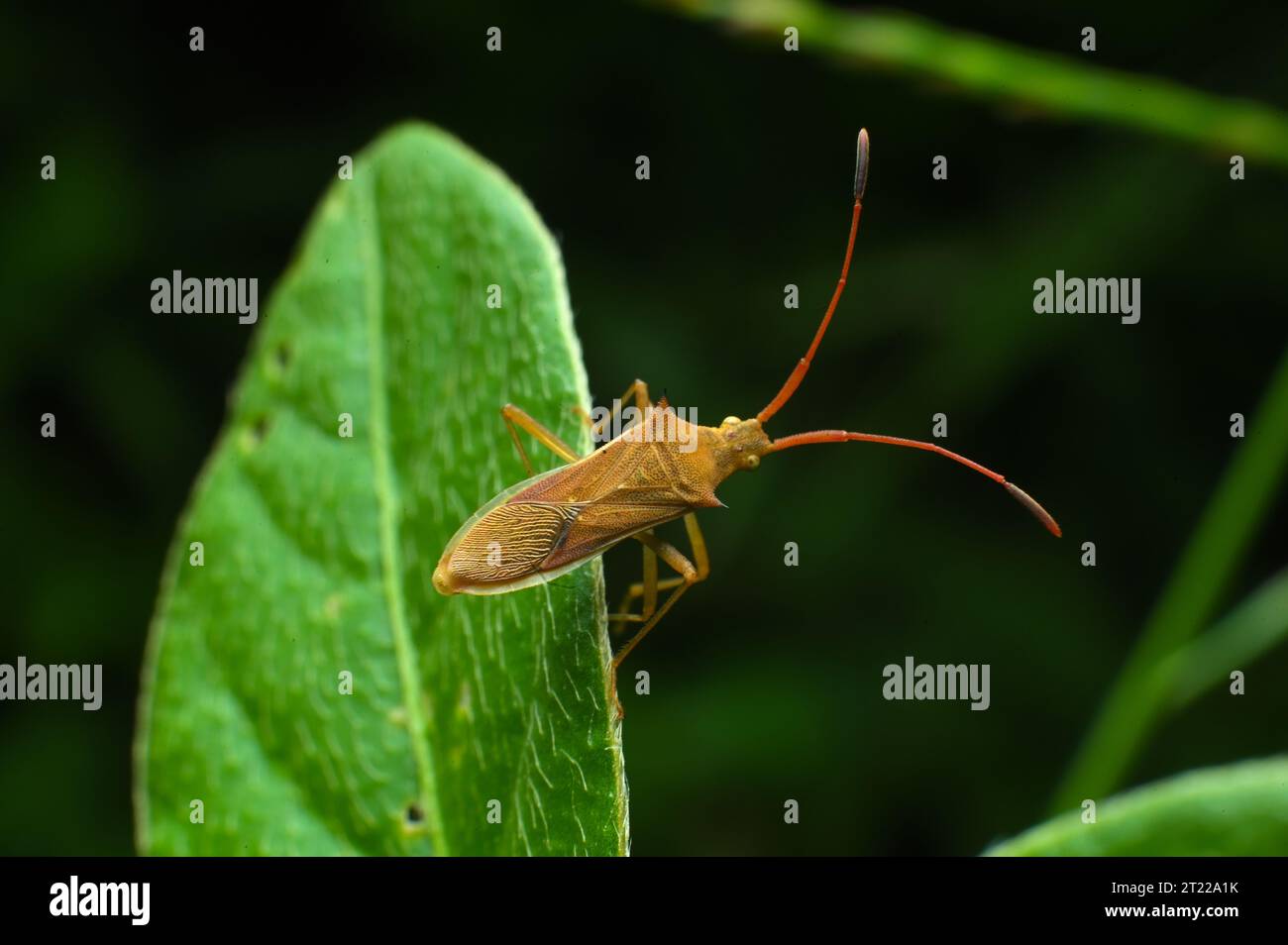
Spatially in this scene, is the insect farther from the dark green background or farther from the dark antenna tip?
the dark green background

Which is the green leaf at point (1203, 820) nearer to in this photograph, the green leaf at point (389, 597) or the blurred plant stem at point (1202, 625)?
the green leaf at point (389, 597)

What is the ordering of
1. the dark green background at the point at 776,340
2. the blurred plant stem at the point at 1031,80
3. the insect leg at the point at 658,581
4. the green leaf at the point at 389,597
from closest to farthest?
the green leaf at the point at 389,597 < the insect leg at the point at 658,581 < the blurred plant stem at the point at 1031,80 < the dark green background at the point at 776,340

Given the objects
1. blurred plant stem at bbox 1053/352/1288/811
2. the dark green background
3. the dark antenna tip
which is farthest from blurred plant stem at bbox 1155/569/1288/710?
the dark antenna tip

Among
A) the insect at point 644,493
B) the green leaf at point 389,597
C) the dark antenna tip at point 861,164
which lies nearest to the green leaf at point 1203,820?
the green leaf at point 389,597

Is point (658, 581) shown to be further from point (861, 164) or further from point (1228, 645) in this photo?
point (1228, 645)

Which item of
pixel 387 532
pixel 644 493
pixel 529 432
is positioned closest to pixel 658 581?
pixel 644 493

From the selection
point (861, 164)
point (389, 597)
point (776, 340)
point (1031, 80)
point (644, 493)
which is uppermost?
point (1031, 80)

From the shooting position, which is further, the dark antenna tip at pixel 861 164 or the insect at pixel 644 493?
the dark antenna tip at pixel 861 164
